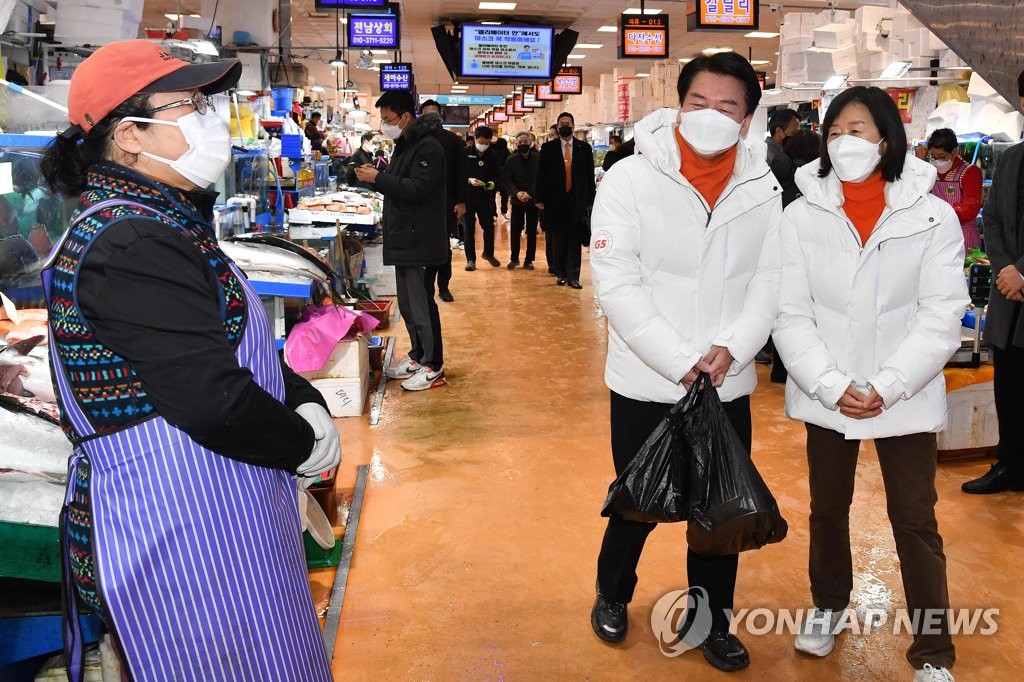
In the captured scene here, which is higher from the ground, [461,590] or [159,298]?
[159,298]

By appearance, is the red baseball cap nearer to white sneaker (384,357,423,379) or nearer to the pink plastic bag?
the pink plastic bag

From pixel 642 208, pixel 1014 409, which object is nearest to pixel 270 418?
pixel 642 208

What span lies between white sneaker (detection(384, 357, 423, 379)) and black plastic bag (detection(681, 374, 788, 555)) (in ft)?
12.9

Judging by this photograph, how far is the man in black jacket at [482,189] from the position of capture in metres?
12.0

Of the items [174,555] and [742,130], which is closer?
[174,555]

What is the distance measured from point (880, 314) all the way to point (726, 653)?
3.72 ft

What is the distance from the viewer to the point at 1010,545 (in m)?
3.72

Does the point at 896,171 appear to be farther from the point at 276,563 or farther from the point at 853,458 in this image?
the point at 276,563

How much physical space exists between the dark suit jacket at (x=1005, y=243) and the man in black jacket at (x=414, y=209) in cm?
308

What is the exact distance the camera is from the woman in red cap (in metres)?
1.47

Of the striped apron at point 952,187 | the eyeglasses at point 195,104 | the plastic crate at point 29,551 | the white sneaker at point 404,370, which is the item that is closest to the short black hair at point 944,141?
the striped apron at point 952,187

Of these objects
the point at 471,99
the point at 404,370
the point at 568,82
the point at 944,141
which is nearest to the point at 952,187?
the point at 944,141

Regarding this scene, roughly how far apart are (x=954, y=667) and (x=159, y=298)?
259cm

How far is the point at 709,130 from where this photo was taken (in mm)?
2539
